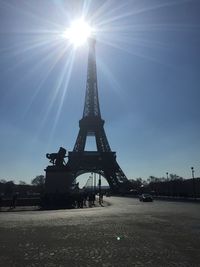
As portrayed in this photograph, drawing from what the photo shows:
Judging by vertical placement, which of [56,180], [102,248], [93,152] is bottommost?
[102,248]

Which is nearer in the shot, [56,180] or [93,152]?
[56,180]

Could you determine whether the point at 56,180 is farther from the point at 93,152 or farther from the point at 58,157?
the point at 93,152

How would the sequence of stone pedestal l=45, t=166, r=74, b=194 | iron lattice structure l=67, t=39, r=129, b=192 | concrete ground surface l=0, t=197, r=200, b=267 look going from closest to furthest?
concrete ground surface l=0, t=197, r=200, b=267 → stone pedestal l=45, t=166, r=74, b=194 → iron lattice structure l=67, t=39, r=129, b=192

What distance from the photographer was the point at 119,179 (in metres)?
98.8

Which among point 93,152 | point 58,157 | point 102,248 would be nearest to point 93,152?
point 93,152

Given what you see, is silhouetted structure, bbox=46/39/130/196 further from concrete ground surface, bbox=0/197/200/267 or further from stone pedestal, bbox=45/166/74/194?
concrete ground surface, bbox=0/197/200/267

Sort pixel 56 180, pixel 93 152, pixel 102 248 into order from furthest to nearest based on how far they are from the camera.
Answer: pixel 93 152
pixel 56 180
pixel 102 248

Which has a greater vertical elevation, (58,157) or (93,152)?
(93,152)

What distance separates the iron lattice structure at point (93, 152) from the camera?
3723 inches

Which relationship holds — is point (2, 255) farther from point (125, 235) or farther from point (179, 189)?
point (179, 189)

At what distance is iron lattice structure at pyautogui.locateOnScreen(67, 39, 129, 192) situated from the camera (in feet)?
310

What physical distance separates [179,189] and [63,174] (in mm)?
75082

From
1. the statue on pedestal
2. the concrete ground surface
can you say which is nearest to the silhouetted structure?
the statue on pedestal

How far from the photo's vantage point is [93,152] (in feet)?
332
